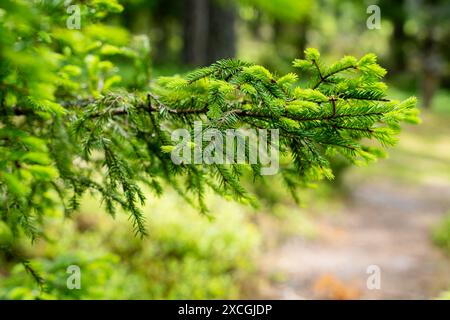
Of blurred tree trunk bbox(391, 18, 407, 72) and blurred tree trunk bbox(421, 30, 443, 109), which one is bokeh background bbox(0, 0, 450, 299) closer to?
blurred tree trunk bbox(421, 30, 443, 109)

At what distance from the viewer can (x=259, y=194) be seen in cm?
833

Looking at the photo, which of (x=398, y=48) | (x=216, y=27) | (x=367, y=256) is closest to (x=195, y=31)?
(x=216, y=27)

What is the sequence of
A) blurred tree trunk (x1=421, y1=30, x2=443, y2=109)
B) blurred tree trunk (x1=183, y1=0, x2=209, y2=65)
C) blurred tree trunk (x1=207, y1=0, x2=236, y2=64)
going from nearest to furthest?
1. blurred tree trunk (x1=207, y1=0, x2=236, y2=64)
2. blurred tree trunk (x1=183, y1=0, x2=209, y2=65)
3. blurred tree trunk (x1=421, y1=30, x2=443, y2=109)

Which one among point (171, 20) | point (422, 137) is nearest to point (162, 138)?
point (422, 137)

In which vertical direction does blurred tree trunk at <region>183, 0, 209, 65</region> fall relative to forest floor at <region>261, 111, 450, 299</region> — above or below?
above

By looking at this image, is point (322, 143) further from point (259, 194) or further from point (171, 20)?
point (171, 20)

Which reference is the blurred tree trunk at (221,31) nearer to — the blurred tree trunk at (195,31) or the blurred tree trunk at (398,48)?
the blurred tree trunk at (195,31)

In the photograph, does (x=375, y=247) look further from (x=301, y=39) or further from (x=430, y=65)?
(x=301, y=39)

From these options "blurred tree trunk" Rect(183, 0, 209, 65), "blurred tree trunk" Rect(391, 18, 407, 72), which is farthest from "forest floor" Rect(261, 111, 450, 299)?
"blurred tree trunk" Rect(391, 18, 407, 72)

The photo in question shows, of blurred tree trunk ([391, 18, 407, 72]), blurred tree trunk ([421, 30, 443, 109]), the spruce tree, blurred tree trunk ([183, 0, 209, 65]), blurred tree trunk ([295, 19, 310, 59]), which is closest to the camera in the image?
the spruce tree

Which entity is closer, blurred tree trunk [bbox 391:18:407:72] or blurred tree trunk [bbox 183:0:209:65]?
blurred tree trunk [bbox 183:0:209:65]

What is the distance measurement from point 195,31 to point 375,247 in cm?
736

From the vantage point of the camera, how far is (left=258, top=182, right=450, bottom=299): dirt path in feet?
19.7

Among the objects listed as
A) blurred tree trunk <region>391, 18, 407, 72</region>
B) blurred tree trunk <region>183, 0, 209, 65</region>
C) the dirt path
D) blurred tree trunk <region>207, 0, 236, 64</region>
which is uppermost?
blurred tree trunk <region>391, 18, 407, 72</region>
